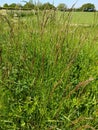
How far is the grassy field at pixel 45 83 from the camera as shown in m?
2.85

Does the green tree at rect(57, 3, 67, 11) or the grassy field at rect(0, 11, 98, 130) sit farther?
the green tree at rect(57, 3, 67, 11)

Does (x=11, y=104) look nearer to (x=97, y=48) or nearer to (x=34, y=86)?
(x=34, y=86)

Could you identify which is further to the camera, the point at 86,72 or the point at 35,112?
the point at 86,72

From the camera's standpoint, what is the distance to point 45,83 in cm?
295

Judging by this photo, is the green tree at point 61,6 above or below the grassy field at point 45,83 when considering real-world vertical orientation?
above

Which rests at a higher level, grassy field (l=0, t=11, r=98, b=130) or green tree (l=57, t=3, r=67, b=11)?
green tree (l=57, t=3, r=67, b=11)

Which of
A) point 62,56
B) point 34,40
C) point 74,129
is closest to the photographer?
point 74,129

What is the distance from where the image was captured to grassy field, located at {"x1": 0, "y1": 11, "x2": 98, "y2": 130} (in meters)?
2.85

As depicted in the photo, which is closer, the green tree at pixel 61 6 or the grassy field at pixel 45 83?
the grassy field at pixel 45 83

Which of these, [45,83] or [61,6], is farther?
[61,6]

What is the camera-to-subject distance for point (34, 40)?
3.48 m

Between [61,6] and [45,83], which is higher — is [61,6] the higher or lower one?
the higher one

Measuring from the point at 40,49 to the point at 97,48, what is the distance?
30.1 inches

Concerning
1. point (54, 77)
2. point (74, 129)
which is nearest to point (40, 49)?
point (54, 77)
